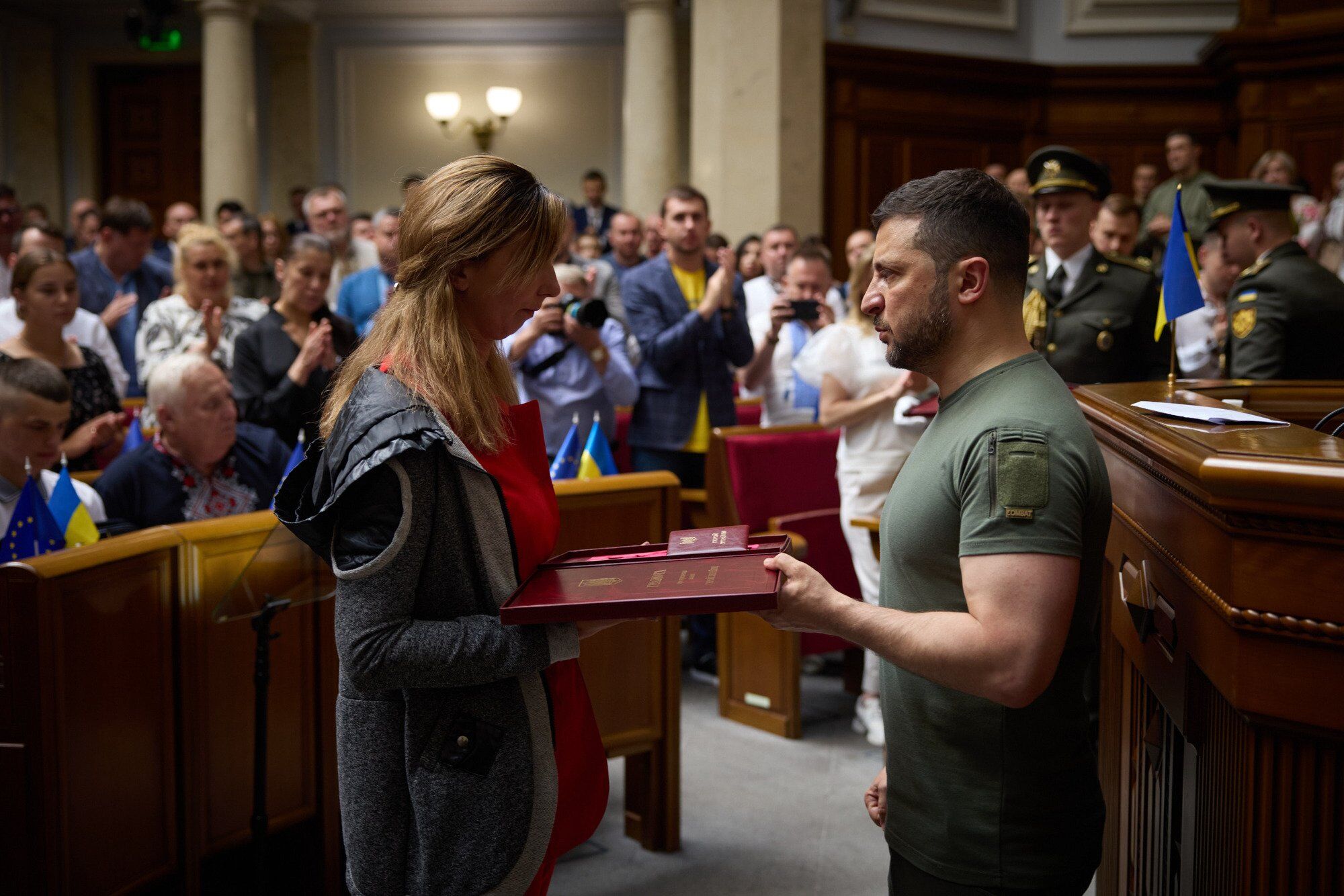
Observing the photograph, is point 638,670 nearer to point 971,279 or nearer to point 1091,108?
point 971,279

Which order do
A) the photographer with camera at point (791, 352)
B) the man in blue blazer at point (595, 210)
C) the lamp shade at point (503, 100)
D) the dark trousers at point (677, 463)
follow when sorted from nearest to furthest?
the dark trousers at point (677, 463)
the photographer with camera at point (791, 352)
the man in blue blazer at point (595, 210)
the lamp shade at point (503, 100)

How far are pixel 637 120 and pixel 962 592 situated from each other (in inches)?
316

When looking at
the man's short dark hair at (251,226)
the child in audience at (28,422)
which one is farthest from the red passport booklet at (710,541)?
the man's short dark hair at (251,226)

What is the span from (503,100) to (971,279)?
10.3 meters

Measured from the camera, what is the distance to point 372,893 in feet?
4.75

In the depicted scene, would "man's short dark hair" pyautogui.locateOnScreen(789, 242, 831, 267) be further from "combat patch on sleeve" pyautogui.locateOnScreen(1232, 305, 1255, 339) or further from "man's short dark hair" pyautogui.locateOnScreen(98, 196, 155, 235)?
"man's short dark hair" pyautogui.locateOnScreen(98, 196, 155, 235)

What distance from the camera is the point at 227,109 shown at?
30.8ft

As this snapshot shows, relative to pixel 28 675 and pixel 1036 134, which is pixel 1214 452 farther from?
pixel 1036 134

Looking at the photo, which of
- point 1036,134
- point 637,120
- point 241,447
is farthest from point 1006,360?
point 1036,134

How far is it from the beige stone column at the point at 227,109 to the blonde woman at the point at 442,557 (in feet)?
28.3

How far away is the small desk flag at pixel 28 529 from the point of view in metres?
2.33

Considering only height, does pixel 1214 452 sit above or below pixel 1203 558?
above

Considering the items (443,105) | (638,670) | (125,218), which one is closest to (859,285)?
(638,670)

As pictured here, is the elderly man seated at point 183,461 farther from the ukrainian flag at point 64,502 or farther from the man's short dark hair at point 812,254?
the man's short dark hair at point 812,254
